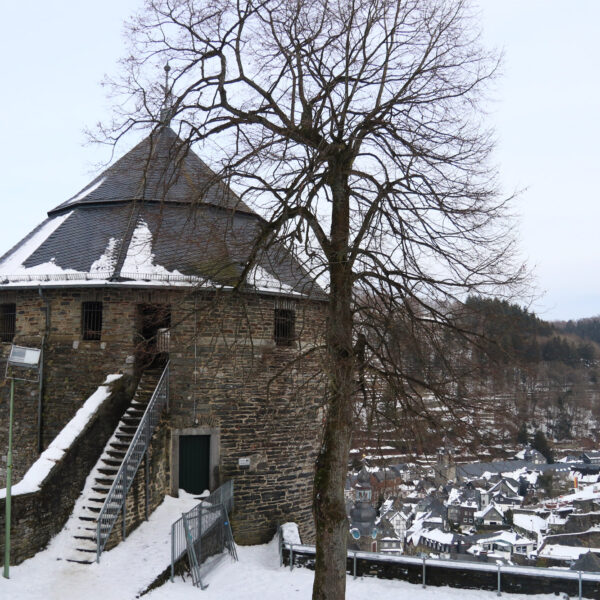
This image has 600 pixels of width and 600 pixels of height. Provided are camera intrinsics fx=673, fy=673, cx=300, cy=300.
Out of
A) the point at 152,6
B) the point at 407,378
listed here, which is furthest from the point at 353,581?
the point at 152,6

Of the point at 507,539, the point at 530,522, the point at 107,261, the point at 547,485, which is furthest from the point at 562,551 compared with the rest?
the point at 107,261

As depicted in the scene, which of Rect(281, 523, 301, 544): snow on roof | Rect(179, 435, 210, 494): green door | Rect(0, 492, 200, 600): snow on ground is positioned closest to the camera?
Rect(0, 492, 200, 600): snow on ground

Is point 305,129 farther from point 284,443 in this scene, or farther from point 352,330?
point 284,443

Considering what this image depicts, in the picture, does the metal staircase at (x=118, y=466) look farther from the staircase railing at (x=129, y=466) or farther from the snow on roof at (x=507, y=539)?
the snow on roof at (x=507, y=539)

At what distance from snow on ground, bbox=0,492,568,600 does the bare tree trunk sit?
103 inches

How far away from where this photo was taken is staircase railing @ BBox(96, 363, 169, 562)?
11109 millimetres

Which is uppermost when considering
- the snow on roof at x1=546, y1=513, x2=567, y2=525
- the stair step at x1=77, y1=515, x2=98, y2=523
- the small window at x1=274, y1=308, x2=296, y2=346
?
the small window at x1=274, y1=308, x2=296, y2=346

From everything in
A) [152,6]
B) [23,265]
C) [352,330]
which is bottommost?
[352,330]

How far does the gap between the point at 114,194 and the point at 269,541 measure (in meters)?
8.60

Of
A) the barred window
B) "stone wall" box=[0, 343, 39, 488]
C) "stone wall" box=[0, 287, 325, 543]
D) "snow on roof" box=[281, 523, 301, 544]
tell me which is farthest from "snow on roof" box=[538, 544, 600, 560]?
the barred window

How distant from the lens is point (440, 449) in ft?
34.0

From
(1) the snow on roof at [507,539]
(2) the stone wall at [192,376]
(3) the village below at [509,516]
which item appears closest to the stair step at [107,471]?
(2) the stone wall at [192,376]

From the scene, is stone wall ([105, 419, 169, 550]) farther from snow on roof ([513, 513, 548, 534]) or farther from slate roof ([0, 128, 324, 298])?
snow on roof ([513, 513, 548, 534])

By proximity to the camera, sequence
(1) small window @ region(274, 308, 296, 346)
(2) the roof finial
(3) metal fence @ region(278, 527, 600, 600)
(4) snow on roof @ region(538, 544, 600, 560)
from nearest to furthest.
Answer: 1. (2) the roof finial
2. (3) metal fence @ region(278, 527, 600, 600)
3. (1) small window @ region(274, 308, 296, 346)
4. (4) snow on roof @ region(538, 544, 600, 560)
